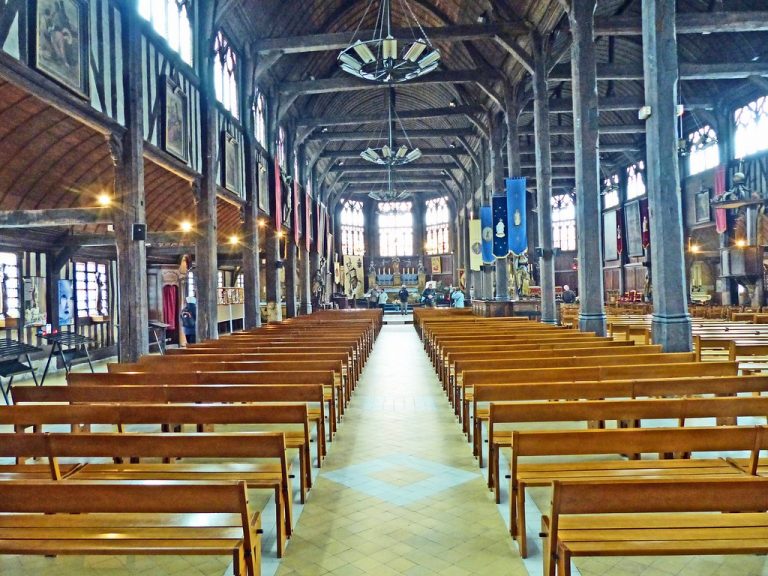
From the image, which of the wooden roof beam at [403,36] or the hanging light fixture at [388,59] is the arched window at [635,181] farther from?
the hanging light fixture at [388,59]

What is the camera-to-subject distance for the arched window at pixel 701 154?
21312mm

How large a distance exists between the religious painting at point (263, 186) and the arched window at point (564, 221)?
24.7 m

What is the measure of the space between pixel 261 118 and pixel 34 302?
880cm

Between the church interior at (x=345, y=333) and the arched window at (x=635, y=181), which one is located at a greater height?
the arched window at (x=635, y=181)

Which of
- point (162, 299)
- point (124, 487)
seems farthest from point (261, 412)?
point (162, 299)

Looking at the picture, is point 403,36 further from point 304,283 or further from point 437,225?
point 437,225

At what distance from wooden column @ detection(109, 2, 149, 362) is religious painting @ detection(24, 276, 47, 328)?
5029 millimetres

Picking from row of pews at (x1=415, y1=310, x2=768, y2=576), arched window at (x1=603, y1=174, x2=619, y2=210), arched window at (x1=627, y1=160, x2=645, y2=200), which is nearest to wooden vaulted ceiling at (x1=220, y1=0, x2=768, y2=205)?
arched window at (x1=627, y1=160, x2=645, y2=200)

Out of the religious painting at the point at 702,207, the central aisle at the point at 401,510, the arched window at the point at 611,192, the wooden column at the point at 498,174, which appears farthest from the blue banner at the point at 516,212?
the arched window at the point at 611,192

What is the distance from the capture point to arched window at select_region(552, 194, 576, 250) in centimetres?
3569

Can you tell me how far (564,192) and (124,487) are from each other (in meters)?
37.1

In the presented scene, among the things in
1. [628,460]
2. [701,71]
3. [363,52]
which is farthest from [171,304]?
[701,71]

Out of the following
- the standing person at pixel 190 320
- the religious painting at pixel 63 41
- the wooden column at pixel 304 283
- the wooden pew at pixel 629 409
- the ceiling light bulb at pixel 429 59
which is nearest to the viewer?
the wooden pew at pixel 629 409

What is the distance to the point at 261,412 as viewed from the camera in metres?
3.57
